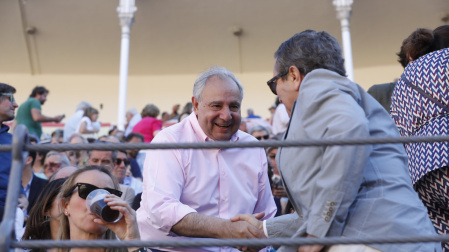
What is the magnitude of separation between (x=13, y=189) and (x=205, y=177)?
148 centimetres

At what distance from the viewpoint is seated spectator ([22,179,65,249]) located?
10.6 feet

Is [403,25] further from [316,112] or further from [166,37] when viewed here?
[316,112]

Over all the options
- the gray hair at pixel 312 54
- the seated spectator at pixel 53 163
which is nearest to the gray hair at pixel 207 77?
the gray hair at pixel 312 54

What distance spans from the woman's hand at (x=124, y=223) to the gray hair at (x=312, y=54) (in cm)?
93

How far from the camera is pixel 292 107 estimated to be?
2.35 meters

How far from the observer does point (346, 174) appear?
195 cm

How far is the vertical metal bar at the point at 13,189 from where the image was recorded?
4.88 ft

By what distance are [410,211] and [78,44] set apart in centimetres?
2057

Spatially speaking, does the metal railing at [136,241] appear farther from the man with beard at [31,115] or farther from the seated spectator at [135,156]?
the man with beard at [31,115]

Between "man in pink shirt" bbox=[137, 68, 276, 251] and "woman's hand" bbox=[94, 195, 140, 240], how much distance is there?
110mm

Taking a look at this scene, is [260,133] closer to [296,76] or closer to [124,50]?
[296,76]

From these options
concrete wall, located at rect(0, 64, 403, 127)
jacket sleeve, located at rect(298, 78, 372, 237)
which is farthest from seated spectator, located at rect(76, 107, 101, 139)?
concrete wall, located at rect(0, 64, 403, 127)

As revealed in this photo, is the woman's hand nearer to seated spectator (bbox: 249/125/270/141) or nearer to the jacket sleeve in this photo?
the jacket sleeve

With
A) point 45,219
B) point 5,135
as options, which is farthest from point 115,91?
point 45,219
